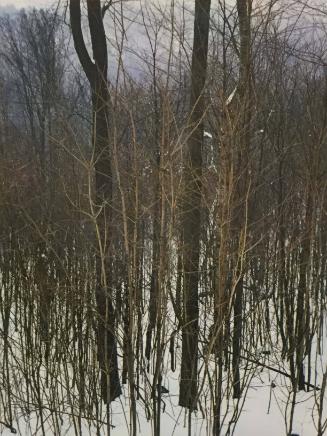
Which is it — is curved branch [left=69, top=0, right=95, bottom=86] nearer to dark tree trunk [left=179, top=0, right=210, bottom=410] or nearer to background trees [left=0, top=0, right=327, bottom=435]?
background trees [left=0, top=0, right=327, bottom=435]

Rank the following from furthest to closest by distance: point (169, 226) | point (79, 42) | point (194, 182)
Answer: point (79, 42), point (194, 182), point (169, 226)

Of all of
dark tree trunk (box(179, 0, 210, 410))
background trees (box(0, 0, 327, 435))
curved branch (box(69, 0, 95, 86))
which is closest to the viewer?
background trees (box(0, 0, 327, 435))

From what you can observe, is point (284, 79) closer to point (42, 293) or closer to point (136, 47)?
point (136, 47)

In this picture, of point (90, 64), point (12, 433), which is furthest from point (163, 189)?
point (12, 433)

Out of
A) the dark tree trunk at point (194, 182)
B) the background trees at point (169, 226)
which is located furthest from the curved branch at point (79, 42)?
the dark tree trunk at point (194, 182)

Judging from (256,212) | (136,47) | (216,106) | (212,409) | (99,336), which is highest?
(136,47)

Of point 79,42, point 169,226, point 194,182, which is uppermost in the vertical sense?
point 79,42

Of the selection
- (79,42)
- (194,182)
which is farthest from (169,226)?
(79,42)

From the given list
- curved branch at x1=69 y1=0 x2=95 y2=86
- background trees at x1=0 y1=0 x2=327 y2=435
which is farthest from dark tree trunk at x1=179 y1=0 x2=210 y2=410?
curved branch at x1=69 y1=0 x2=95 y2=86

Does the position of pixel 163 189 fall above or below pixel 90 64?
below

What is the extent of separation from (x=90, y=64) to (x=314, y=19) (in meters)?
2.75

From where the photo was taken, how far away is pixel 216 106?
429 cm

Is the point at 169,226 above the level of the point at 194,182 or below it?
below

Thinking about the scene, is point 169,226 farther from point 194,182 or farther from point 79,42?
point 79,42
